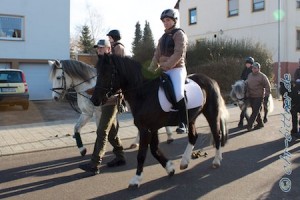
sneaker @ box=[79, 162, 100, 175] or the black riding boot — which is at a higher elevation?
the black riding boot

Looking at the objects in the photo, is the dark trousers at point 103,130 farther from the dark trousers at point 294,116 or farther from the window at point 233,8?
the window at point 233,8

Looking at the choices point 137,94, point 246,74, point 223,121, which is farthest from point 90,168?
point 246,74

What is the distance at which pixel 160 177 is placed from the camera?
6.28 m

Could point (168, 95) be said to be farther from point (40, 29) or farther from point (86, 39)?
point (86, 39)

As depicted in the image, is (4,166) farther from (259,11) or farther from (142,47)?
(259,11)

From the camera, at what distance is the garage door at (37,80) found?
2309 cm

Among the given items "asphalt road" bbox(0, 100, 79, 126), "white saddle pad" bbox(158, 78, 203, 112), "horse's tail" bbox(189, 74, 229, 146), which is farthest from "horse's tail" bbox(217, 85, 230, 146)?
"asphalt road" bbox(0, 100, 79, 126)

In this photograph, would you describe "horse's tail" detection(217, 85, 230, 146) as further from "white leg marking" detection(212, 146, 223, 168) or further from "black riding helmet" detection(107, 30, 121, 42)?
"black riding helmet" detection(107, 30, 121, 42)

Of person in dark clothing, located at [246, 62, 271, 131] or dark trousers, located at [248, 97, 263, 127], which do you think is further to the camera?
person in dark clothing, located at [246, 62, 271, 131]

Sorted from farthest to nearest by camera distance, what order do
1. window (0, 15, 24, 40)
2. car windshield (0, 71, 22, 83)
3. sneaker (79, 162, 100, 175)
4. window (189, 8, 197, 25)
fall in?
window (189, 8, 197, 25), window (0, 15, 24, 40), car windshield (0, 71, 22, 83), sneaker (79, 162, 100, 175)

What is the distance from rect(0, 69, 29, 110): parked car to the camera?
16.6 metres

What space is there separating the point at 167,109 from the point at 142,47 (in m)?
21.5

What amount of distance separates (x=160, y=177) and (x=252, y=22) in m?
29.7

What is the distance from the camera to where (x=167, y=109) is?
577cm
